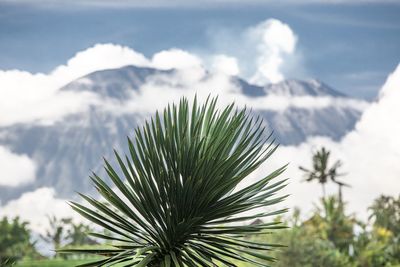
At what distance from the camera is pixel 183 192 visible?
6.01m

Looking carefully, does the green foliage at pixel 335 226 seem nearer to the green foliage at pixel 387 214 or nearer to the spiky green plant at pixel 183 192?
the green foliage at pixel 387 214

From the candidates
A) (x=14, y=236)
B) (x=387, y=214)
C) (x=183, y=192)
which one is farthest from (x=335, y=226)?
(x=183, y=192)

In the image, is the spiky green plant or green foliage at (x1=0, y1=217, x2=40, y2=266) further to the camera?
green foliage at (x1=0, y1=217, x2=40, y2=266)

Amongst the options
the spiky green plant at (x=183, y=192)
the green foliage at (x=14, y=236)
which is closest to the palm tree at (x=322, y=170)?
the green foliage at (x=14, y=236)

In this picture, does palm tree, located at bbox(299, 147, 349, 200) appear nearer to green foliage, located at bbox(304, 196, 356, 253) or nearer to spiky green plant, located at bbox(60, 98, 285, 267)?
green foliage, located at bbox(304, 196, 356, 253)

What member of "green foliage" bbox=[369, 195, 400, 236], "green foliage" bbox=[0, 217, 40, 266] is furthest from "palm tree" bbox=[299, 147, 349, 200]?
"green foliage" bbox=[0, 217, 40, 266]

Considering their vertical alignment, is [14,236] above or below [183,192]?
above

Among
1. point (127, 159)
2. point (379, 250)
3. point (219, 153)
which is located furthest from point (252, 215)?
point (379, 250)

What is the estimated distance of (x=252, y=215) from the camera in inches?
244

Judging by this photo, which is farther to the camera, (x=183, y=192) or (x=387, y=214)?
(x=387, y=214)

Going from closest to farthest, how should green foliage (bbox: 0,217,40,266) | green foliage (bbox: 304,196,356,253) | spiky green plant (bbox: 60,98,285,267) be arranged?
spiky green plant (bbox: 60,98,285,267) → green foliage (bbox: 304,196,356,253) → green foliage (bbox: 0,217,40,266)

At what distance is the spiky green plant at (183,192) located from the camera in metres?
5.97

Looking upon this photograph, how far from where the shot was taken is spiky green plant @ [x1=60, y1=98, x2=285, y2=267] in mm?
5969

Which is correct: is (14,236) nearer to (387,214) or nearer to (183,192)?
(387,214)
